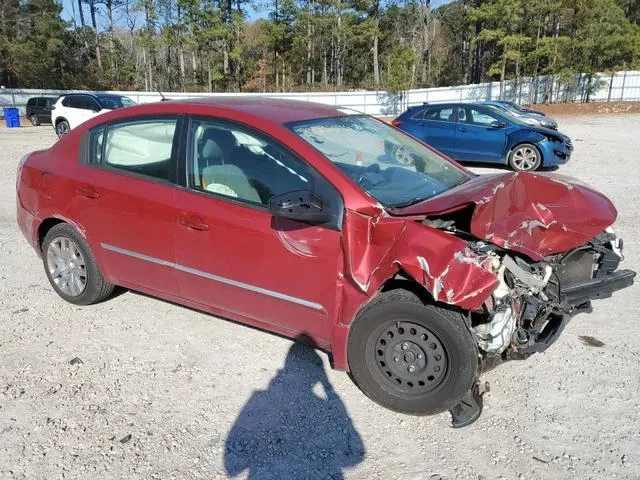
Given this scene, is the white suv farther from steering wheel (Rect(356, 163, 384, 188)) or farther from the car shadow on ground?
the car shadow on ground

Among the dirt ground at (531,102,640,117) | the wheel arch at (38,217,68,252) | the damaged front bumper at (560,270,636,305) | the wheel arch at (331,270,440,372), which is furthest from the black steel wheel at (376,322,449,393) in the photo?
the dirt ground at (531,102,640,117)

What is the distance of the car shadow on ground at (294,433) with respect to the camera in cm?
269

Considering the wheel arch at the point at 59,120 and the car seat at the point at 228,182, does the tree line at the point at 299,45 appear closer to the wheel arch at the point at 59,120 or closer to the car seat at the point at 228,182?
the wheel arch at the point at 59,120

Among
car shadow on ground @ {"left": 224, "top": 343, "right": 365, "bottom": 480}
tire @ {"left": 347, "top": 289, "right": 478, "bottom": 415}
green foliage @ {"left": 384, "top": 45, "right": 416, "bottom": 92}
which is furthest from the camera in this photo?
green foliage @ {"left": 384, "top": 45, "right": 416, "bottom": 92}

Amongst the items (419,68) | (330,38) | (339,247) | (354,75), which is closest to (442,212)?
(339,247)

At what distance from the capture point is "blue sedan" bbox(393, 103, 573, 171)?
1190 centimetres

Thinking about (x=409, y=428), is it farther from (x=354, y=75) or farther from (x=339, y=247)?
(x=354, y=75)

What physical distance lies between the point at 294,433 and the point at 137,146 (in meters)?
2.33

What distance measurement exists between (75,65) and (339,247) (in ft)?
174

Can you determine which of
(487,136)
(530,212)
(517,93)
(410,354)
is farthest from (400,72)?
(410,354)

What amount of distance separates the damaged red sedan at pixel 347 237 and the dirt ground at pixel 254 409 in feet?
0.86

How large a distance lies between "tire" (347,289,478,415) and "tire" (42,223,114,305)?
2.28 m

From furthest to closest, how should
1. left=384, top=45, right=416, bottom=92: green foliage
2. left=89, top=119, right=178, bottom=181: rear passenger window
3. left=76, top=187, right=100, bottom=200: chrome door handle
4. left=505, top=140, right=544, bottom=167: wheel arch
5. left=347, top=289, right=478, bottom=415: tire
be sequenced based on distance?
left=384, top=45, right=416, bottom=92: green foliage
left=505, top=140, right=544, bottom=167: wheel arch
left=76, top=187, right=100, bottom=200: chrome door handle
left=89, top=119, right=178, bottom=181: rear passenger window
left=347, top=289, right=478, bottom=415: tire

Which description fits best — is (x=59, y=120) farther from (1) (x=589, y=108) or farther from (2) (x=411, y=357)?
(1) (x=589, y=108)
